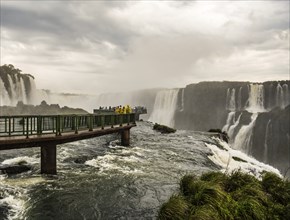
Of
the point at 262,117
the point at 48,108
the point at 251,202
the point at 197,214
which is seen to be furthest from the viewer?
the point at 48,108

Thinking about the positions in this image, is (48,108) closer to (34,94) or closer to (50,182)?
(34,94)

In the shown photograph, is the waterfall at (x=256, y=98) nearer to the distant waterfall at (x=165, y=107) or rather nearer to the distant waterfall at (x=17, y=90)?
the distant waterfall at (x=165, y=107)

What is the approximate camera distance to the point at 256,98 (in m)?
83.6

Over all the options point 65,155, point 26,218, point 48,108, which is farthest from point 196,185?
point 48,108

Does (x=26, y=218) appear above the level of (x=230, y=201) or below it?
below

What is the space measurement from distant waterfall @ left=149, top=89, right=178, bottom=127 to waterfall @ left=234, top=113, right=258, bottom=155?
35.7 metres

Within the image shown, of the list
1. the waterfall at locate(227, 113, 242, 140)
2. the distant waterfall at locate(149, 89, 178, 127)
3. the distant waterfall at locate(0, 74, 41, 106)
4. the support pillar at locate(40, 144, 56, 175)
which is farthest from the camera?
the distant waterfall at locate(149, 89, 178, 127)

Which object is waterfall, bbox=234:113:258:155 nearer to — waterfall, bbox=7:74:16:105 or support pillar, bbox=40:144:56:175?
support pillar, bbox=40:144:56:175

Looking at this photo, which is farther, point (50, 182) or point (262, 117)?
point (262, 117)

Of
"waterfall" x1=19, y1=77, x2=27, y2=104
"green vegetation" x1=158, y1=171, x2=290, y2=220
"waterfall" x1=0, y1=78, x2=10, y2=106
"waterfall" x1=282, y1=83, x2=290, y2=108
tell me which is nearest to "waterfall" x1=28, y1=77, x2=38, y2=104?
"waterfall" x1=19, y1=77, x2=27, y2=104

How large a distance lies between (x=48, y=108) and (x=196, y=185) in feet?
296

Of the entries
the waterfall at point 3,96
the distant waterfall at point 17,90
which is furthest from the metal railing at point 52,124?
the distant waterfall at point 17,90

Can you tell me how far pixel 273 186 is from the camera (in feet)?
40.9

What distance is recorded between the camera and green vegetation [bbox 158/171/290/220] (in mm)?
9211
